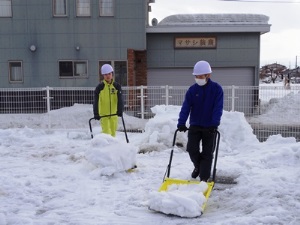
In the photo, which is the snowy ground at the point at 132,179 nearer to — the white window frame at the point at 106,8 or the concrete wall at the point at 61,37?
the concrete wall at the point at 61,37

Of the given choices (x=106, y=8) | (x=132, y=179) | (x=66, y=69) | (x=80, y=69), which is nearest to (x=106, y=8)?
(x=106, y=8)

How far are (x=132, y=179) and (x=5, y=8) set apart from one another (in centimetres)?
1264

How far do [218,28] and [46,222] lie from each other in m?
14.1

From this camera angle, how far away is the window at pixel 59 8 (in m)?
16.1

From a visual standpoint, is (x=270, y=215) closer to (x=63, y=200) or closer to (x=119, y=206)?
(x=119, y=206)

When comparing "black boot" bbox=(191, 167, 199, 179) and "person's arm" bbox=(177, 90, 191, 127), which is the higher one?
"person's arm" bbox=(177, 90, 191, 127)

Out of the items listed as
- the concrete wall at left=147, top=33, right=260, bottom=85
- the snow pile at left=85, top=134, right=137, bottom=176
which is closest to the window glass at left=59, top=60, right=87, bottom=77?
the concrete wall at left=147, top=33, right=260, bottom=85

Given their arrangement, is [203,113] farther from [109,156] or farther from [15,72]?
[15,72]

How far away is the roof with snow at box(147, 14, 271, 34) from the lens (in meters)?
16.9

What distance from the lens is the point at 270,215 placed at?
14.8 ft

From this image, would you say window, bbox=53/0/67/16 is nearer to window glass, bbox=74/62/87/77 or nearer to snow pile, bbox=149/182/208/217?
window glass, bbox=74/62/87/77

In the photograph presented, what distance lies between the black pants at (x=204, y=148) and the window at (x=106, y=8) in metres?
11.5

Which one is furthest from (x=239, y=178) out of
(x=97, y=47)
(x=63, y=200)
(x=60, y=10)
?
(x=60, y=10)

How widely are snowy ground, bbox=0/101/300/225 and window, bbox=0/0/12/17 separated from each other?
8.33 m
